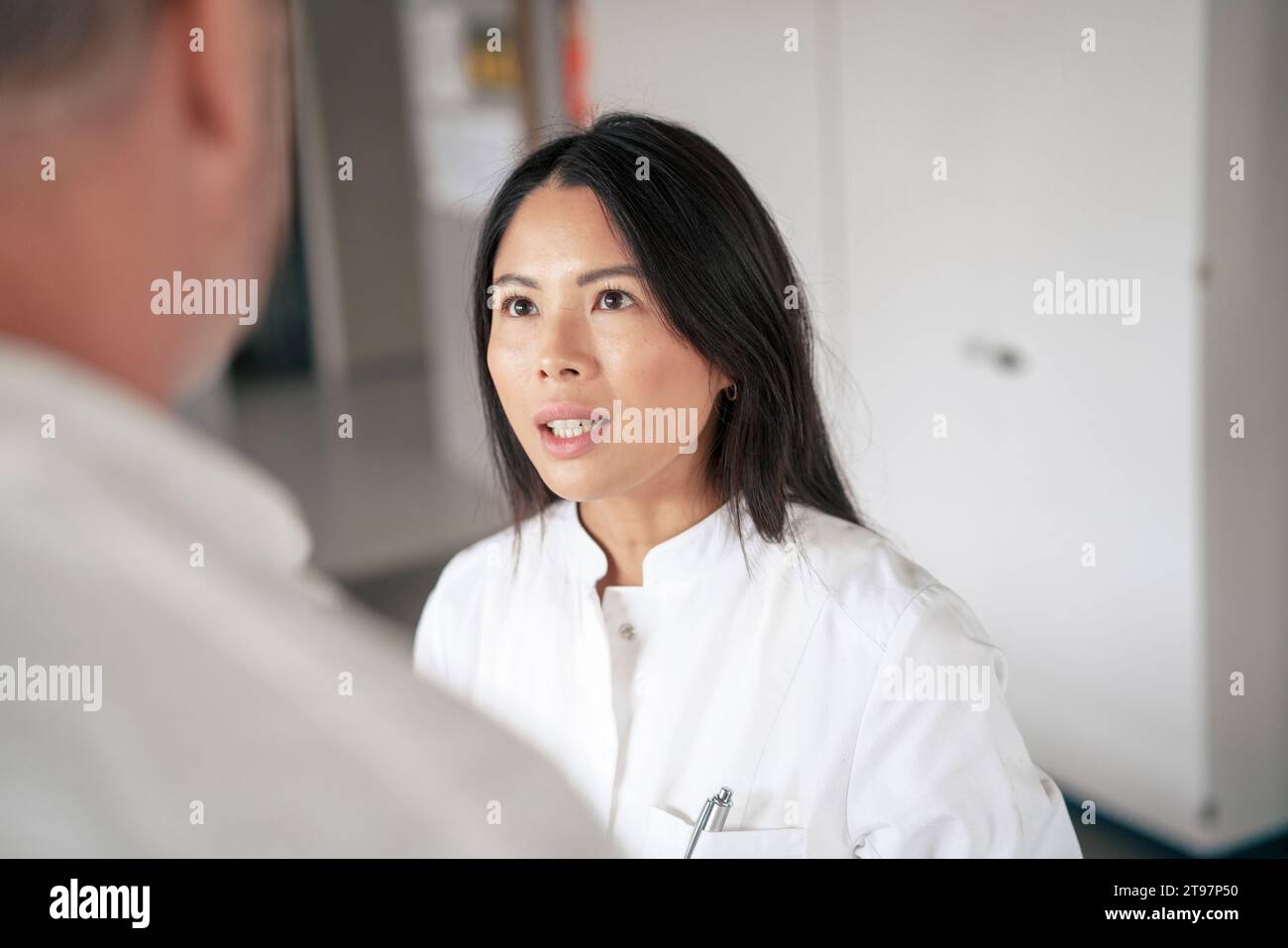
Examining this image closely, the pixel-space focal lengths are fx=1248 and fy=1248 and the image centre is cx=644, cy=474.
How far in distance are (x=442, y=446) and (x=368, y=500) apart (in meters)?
0.51

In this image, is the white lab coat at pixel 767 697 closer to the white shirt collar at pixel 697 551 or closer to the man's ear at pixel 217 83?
the white shirt collar at pixel 697 551

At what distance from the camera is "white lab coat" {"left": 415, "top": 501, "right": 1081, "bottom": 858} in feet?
3.11

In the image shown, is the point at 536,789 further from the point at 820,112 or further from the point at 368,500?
the point at 368,500

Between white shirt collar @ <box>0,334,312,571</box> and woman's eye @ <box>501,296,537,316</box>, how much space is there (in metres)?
0.56

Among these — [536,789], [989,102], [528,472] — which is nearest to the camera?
[536,789]

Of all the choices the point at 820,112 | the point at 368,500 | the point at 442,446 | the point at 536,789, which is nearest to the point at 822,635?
the point at 536,789

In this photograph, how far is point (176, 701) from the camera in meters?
0.43

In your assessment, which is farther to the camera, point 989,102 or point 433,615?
point 989,102

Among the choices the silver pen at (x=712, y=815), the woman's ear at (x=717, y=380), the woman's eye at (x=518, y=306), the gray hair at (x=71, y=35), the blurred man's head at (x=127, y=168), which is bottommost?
the silver pen at (x=712, y=815)

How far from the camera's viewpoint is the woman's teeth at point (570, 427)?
1.02 meters

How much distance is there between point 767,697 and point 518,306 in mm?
383

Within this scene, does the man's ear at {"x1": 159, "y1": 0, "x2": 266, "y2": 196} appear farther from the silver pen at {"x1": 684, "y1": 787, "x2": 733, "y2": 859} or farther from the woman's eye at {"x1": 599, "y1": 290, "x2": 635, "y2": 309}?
the silver pen at {"x1": 684, "y1": 787, "x2": 733, "y2": 859}

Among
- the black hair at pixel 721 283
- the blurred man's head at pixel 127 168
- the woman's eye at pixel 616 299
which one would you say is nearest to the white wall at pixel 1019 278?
the black hair at pixel 721 283

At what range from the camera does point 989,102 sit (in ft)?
4.75
